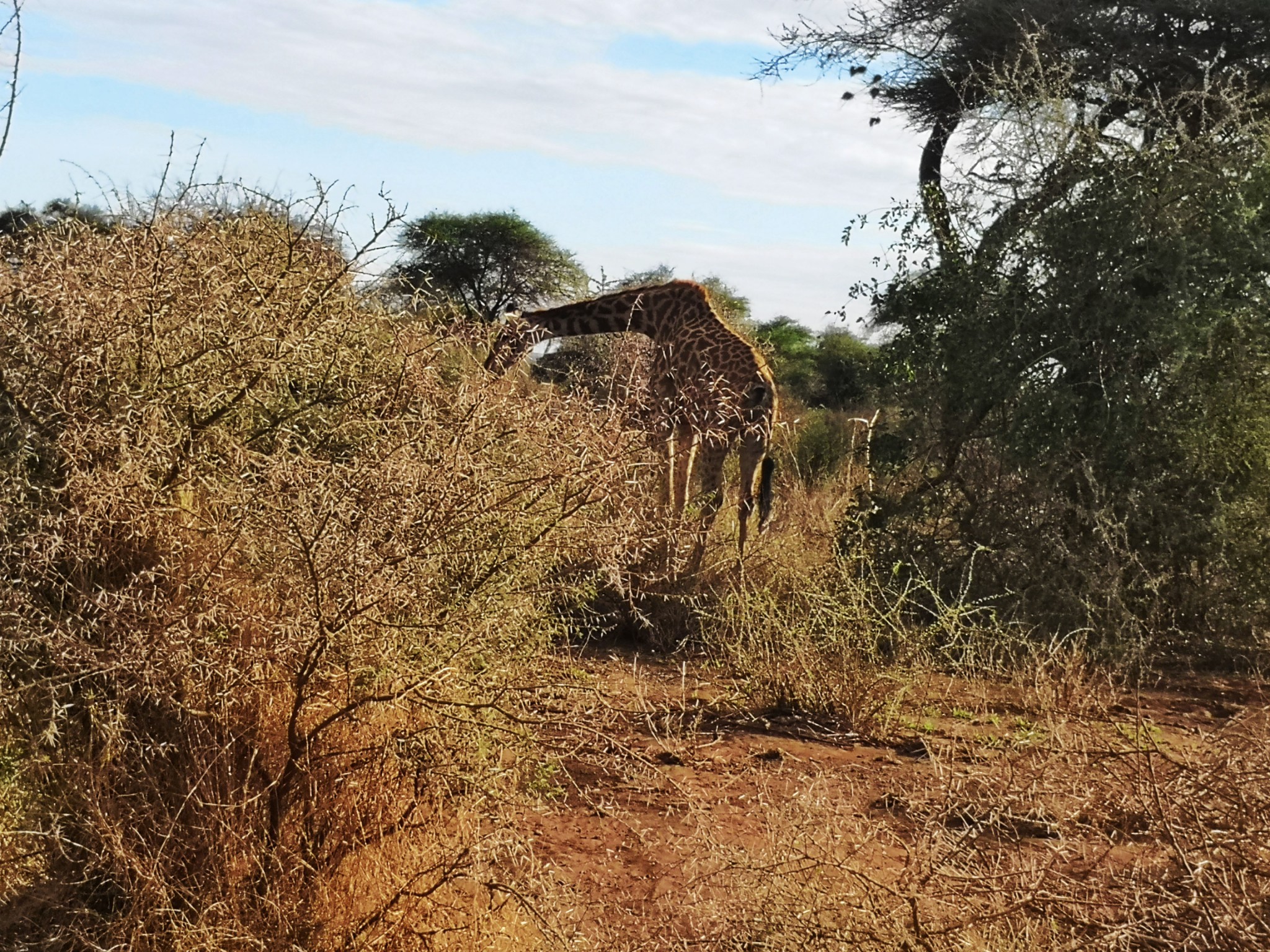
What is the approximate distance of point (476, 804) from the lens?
11.4ft

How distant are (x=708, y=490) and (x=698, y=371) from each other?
0.72 meters

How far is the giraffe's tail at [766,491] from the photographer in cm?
827

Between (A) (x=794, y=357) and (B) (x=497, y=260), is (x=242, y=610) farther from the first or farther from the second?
(A) (x=794, y=357)

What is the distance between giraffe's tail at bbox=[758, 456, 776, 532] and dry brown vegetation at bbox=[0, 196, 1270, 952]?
4444 mm

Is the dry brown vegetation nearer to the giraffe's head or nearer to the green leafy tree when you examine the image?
the giraffe's head

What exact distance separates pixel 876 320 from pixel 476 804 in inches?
227

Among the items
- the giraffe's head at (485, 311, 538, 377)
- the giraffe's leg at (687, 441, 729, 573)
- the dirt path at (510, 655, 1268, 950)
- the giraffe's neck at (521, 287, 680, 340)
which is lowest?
the dirt path at (510, 655, 1268, 950)

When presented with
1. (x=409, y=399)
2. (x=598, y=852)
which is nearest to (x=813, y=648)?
(x=598, y=852)

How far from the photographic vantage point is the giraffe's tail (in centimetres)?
827

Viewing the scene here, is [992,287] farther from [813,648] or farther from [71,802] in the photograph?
[71,802]

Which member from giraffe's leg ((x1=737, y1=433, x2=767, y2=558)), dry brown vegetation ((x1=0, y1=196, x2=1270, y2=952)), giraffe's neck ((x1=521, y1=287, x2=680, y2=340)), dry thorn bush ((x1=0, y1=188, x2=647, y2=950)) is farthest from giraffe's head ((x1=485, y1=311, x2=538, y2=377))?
giraffe's leg ((x1=737, y1=433, x2=767, y2=558))

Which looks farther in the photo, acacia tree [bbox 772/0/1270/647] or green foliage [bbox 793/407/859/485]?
green foliage [bbox 793/407/859/485]

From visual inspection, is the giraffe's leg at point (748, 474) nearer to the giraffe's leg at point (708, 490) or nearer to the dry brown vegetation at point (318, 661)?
the giraffe's leg at point (708, 490)

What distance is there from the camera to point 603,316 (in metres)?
9.04
